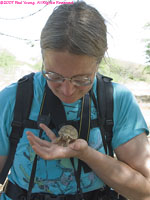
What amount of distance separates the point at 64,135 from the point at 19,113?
454mm

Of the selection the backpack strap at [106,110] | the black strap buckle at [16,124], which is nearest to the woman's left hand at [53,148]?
the black strap buckle at [16,124]

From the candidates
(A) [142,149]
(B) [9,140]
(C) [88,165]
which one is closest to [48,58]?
(B) [9,140]

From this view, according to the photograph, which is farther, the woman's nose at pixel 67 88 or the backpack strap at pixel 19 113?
the backpack strap at pixel 19 113

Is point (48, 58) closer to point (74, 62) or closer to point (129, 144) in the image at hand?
point (74, 62)

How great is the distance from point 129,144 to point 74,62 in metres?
0.92

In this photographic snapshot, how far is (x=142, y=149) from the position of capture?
193 centimetres

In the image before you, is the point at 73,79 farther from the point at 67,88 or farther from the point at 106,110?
the point at 106,110

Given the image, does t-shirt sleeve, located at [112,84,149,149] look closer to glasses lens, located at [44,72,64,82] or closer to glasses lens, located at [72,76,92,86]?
glasses lens, located at [72,76,92,86]

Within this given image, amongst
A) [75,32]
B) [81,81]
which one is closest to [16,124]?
[81,81]

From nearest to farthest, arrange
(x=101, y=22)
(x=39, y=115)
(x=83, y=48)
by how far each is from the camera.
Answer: (x=83, y=48)
(x=101, y=22)
(x=39, y=115)

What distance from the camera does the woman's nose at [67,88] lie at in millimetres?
1684

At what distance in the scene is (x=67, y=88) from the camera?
1.71 metres

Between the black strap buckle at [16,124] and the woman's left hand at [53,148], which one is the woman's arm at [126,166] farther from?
the black strap buckle at [16,124]

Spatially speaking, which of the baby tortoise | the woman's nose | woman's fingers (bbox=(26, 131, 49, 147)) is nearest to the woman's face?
the woman's nose
